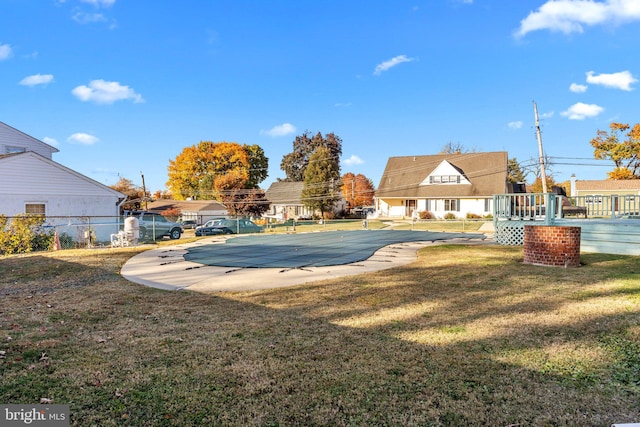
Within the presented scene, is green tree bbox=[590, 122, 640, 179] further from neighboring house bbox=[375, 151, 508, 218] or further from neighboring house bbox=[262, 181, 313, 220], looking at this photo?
neighboring house bbox=[262, 181, 313, 220]

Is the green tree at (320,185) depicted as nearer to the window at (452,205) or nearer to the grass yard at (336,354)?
the window at (452,205)

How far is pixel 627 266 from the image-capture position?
8102 millimetres

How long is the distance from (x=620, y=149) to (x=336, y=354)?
2271 inches

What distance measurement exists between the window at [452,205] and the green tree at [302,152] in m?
28.1

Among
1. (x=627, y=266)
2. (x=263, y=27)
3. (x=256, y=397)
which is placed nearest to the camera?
(x=256, y=397)

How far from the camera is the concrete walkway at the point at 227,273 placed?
7.21m

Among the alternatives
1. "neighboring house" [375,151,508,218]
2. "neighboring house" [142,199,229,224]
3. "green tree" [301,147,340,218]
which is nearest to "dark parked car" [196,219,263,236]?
"neighboring house" [142,199,229,224]

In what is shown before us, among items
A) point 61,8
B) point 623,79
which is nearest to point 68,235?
point 61,8

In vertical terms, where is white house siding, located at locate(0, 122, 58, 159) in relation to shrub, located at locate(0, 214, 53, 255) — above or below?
above

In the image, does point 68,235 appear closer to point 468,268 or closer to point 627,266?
point 468,268

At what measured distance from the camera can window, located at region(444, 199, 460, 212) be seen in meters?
36.4

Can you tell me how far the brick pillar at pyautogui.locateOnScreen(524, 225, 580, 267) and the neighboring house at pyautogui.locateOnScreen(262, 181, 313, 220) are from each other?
38.2 metres

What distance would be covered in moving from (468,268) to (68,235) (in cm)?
1822

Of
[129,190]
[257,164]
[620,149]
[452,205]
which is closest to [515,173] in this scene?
[620,149]
